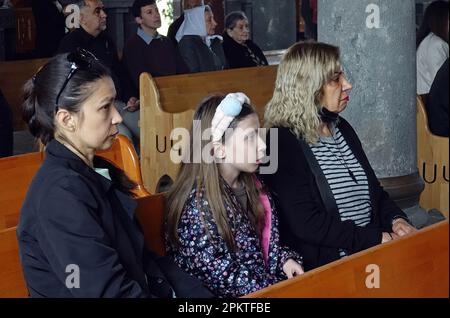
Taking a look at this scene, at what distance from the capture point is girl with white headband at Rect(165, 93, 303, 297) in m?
3.09

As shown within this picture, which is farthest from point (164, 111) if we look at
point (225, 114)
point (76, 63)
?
point (76, 63)

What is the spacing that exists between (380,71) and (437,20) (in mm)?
1975

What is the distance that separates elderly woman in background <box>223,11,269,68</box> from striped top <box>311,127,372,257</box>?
507cm

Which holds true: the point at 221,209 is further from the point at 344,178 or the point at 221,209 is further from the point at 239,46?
the point at 239,46

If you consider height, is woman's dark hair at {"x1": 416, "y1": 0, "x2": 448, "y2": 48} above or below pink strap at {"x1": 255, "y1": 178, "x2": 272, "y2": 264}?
above

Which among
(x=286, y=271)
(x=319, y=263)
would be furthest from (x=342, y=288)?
(x=319, y=263)

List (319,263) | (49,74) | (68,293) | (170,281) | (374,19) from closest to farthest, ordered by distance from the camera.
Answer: (68,293), (49,74), (170,281), (319,263), (374,19)

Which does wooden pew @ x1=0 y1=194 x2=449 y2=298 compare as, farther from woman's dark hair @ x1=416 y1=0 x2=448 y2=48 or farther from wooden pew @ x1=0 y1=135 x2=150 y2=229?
woman's dark hair @ x1=416 y1=0 x2=448 y2=48

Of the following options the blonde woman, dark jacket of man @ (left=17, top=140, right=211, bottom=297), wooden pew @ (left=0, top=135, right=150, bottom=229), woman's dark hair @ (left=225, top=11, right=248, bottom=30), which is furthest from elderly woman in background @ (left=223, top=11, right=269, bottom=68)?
dark jacket of man @ (left=17, top=140, right=211, bottom=297)

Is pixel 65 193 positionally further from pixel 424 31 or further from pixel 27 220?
pixel 424 31

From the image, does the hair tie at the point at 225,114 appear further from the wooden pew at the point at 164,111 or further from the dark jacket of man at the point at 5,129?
the dark jacket of man at the point at 5,129

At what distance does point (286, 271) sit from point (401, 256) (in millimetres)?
1062

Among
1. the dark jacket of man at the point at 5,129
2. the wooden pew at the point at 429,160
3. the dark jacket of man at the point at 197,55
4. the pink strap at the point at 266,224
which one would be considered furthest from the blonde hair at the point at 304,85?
the dark jacket of man at the point at 197,55
